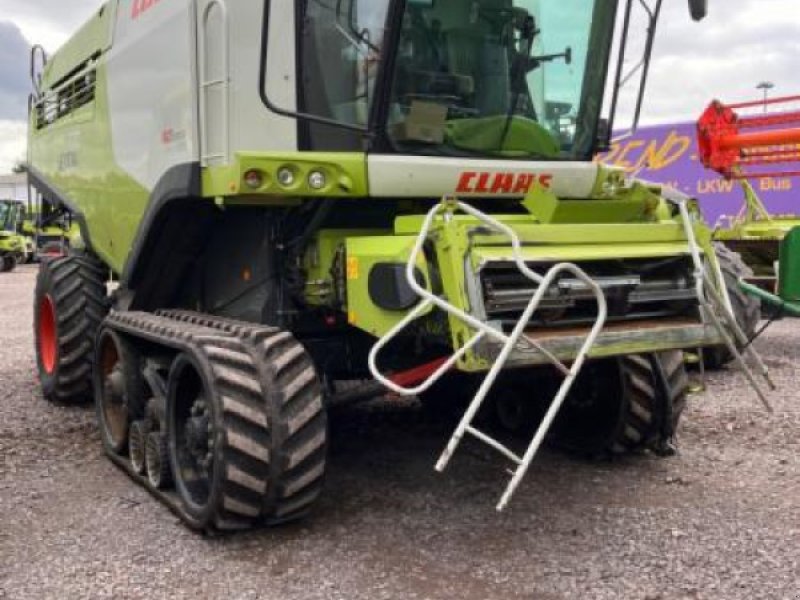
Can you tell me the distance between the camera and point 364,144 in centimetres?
396

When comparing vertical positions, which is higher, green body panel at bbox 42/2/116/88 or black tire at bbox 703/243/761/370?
green body panel at bbox 42/2/116/88

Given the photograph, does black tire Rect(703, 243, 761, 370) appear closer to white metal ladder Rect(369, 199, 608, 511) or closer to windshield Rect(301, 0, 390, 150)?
windshield Rect(301, 0, 390, 150)

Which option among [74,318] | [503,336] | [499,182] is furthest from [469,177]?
[74,318]

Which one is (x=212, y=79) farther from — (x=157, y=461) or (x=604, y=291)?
(x=604, y=291)

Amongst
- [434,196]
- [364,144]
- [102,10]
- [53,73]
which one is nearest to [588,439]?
[434,196]

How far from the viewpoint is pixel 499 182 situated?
4.28m

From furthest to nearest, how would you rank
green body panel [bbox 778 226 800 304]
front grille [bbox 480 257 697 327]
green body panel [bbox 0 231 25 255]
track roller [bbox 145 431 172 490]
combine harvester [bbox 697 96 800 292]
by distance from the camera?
green body panel [bbox 0 231 25 255] → combine harvester [bbox 697 96 800 292] → track roller [bbox 145 431 172 490] → green body panel [bbox 778 226 800 304] → front grille [bbox 480 257 697 327]

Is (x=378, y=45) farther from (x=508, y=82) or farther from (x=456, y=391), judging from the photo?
(x=456, y=391)

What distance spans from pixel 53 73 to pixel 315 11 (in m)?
4.44

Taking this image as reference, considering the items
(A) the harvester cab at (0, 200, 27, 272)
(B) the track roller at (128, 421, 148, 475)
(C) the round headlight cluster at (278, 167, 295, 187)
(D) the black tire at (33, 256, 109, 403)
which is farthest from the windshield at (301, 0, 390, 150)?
(A) the harvester cab at (0, 200, 27, 272)

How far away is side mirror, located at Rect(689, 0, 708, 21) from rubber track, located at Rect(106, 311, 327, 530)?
2.42 m

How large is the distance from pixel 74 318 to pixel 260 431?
10.1 ft

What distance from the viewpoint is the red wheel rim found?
21.8 feet

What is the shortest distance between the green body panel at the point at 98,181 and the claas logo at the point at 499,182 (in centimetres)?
185
